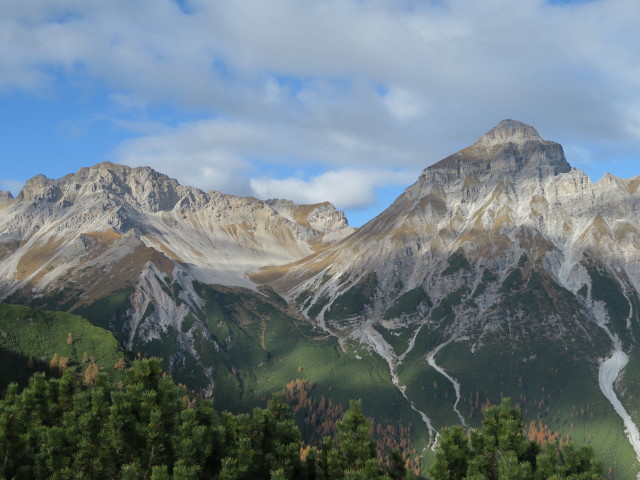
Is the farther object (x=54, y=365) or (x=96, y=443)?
(x=54, y=365)

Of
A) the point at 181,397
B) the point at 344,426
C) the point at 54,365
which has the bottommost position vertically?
the point at 344,426

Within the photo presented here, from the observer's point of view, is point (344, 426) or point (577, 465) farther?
point (344, 426)

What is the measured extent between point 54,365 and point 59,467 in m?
181

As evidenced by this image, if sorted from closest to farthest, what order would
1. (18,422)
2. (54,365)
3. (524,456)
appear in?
(18,422)
(524,456)
(54,365)

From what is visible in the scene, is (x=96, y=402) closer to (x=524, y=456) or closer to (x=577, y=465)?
(x=524, y=456)

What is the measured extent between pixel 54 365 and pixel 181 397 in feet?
593

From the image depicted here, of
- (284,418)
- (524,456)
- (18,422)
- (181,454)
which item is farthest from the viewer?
(284,418)

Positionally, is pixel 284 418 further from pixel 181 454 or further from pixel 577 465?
pixel 577 465

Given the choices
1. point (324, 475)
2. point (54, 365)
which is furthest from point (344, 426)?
point (54, 365)

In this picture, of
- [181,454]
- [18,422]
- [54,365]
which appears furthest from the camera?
[54,365]

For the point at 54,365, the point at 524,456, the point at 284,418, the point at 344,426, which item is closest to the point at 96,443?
the point at 284,418

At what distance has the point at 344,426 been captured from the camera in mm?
41938

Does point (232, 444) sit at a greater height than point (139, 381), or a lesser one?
lesser

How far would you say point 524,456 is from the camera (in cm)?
3994
